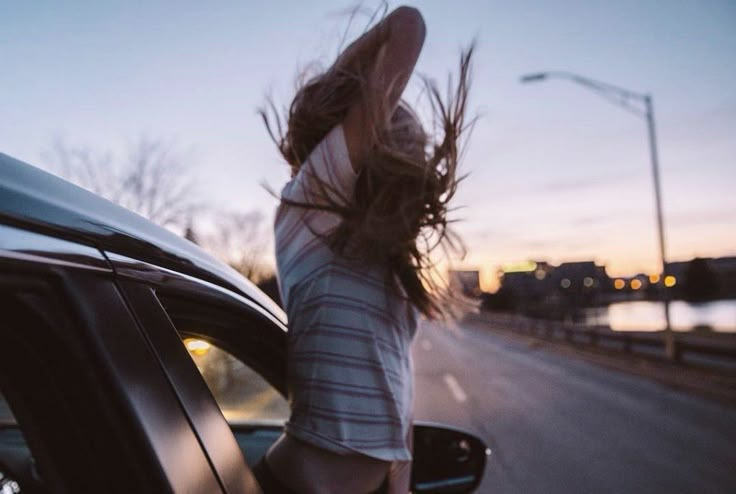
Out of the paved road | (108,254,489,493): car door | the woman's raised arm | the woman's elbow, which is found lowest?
the paved road

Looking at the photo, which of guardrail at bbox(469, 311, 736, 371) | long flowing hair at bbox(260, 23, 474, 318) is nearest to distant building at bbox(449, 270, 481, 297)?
long flowing hair at bbox(260, 23, 474, 318)

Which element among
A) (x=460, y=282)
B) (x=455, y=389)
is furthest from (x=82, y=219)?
(x=455, y=389)

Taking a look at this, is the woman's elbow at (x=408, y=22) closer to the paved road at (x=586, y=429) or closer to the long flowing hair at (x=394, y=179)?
the long flowing hair at (x=394, y=179)

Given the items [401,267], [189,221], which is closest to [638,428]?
[401,267]

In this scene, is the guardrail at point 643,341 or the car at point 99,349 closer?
the car at point 99,349

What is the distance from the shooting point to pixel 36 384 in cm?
66

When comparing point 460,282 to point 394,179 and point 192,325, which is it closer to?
point 394,179

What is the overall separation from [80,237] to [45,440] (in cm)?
28

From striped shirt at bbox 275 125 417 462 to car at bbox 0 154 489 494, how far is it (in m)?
0.28

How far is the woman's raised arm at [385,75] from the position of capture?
1211mm

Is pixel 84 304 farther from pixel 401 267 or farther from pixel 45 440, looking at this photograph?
pixel 401 267

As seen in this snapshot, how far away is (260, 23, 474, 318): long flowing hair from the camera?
1.23 meters

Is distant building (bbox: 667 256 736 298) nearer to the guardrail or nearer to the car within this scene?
the guardrail

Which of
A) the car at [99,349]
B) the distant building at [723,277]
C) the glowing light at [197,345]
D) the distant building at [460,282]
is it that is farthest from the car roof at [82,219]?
the distant building at [723,277]
